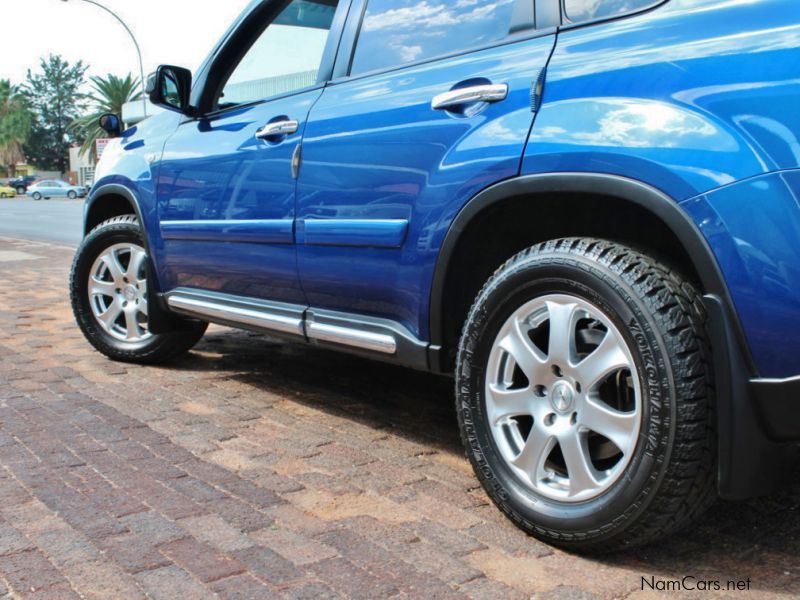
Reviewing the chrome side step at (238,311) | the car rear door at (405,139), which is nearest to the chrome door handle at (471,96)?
the car rear door at (405,139)

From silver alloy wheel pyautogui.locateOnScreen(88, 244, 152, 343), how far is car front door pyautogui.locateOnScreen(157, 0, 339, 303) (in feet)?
1.26

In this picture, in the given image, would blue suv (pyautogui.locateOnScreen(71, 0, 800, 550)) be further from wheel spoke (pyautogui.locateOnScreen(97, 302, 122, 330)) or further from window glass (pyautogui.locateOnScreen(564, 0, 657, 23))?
wheel spoke (pyautogui.locateOnScreen(97, 302, 122, 330))

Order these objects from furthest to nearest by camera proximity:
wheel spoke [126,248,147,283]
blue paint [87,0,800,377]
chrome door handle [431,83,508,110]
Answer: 1. wheel spoke [126,248,147,283]
2. chrome door handle [431,83,508,110]
3. blue paint [87,0,800,377]

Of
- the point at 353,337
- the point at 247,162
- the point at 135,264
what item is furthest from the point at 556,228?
the point at 135,264

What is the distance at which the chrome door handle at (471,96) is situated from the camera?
261cm

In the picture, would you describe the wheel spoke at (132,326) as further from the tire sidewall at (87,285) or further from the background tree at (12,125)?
the background tree at (12,125)

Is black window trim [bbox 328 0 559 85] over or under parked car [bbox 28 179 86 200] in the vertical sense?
over

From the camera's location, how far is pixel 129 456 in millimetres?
3238

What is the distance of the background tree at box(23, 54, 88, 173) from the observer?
391 feet

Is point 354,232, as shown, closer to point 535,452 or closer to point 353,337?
point 353,337

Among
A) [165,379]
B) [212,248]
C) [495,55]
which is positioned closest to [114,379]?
[165,379]

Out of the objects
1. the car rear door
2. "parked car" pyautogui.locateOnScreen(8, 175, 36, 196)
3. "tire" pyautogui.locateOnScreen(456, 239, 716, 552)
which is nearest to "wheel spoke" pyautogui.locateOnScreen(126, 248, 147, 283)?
the car rear door

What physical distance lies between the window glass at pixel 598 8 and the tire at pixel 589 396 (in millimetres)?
644

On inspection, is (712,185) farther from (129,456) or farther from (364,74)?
(129,456)
